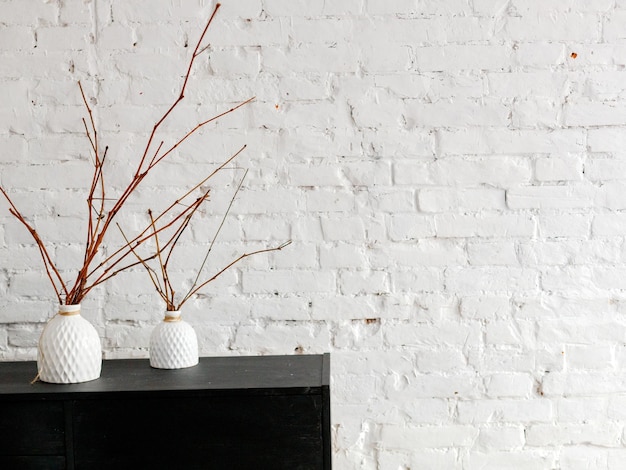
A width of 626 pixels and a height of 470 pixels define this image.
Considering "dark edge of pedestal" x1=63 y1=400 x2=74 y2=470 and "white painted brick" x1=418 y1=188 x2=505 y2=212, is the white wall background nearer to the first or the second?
"white painted brick" x1=418 y1=188 x2=505 y2=212

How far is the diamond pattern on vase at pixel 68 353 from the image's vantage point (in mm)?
1901

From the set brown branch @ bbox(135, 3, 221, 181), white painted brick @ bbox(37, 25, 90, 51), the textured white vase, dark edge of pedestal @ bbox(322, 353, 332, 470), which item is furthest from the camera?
white painted brick @ bbox(37, 25, 90, 51)

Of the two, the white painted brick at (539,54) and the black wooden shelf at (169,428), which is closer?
the black wooden shelf at (169,428)

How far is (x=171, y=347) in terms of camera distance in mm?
2031

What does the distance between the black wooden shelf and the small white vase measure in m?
0.24

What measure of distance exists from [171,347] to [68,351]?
270 millimetres

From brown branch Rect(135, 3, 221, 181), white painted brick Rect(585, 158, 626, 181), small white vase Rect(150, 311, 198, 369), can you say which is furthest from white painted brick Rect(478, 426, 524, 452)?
brown branch Rect(135, 3, 221, 181)

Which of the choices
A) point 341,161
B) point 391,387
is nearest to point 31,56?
point 341,161

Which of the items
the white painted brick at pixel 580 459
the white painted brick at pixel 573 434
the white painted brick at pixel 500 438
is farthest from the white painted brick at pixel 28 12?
the white painted brick at pixel 580 459

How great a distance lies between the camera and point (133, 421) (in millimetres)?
1798

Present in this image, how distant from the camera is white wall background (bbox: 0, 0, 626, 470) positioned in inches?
89.2

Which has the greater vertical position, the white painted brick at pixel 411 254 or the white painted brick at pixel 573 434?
the white painted brick at pixel 411 254

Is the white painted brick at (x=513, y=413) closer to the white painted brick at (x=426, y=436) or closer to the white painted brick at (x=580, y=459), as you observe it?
the white painted brick at (x=426, y=436)

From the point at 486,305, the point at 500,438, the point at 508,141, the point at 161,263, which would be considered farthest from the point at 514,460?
the point at 161,263
